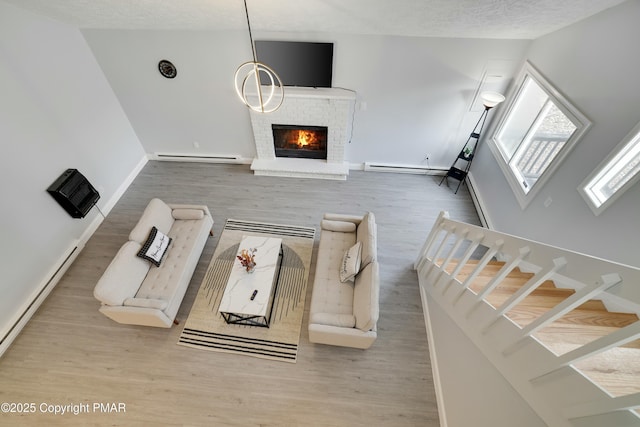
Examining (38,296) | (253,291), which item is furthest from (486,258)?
(38,296)

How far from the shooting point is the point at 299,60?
4.25m

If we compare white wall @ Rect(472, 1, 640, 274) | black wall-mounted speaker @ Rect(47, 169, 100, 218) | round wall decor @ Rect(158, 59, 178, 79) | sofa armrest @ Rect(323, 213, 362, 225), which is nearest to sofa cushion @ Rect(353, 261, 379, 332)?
sofa armrest @ Rect(323, 213, 362, 225)

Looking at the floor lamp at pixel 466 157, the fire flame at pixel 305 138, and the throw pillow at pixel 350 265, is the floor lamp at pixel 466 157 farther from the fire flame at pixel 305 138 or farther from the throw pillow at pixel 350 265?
the throw pillow at pixel 350 265

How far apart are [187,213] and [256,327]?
6.22ft

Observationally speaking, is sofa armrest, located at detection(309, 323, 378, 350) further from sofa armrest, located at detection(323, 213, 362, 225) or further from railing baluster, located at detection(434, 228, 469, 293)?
sofa armrest, located at detection(323, 213, 362, 225)

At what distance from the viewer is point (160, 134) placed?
17.7ft

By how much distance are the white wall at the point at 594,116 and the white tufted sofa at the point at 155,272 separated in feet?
14.5

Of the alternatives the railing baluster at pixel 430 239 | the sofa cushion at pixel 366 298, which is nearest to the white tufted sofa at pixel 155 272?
the sofa cushion at pixel 366 298

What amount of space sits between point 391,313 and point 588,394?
2.33 meters

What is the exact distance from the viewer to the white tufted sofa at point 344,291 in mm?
2943

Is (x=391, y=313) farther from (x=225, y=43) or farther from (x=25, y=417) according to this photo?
(x=225, y=43)

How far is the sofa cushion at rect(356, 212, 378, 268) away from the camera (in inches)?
131

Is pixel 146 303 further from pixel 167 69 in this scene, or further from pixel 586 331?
pixel 586 331

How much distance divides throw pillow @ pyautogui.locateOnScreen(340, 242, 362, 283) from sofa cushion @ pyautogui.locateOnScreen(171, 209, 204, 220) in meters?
2.17
